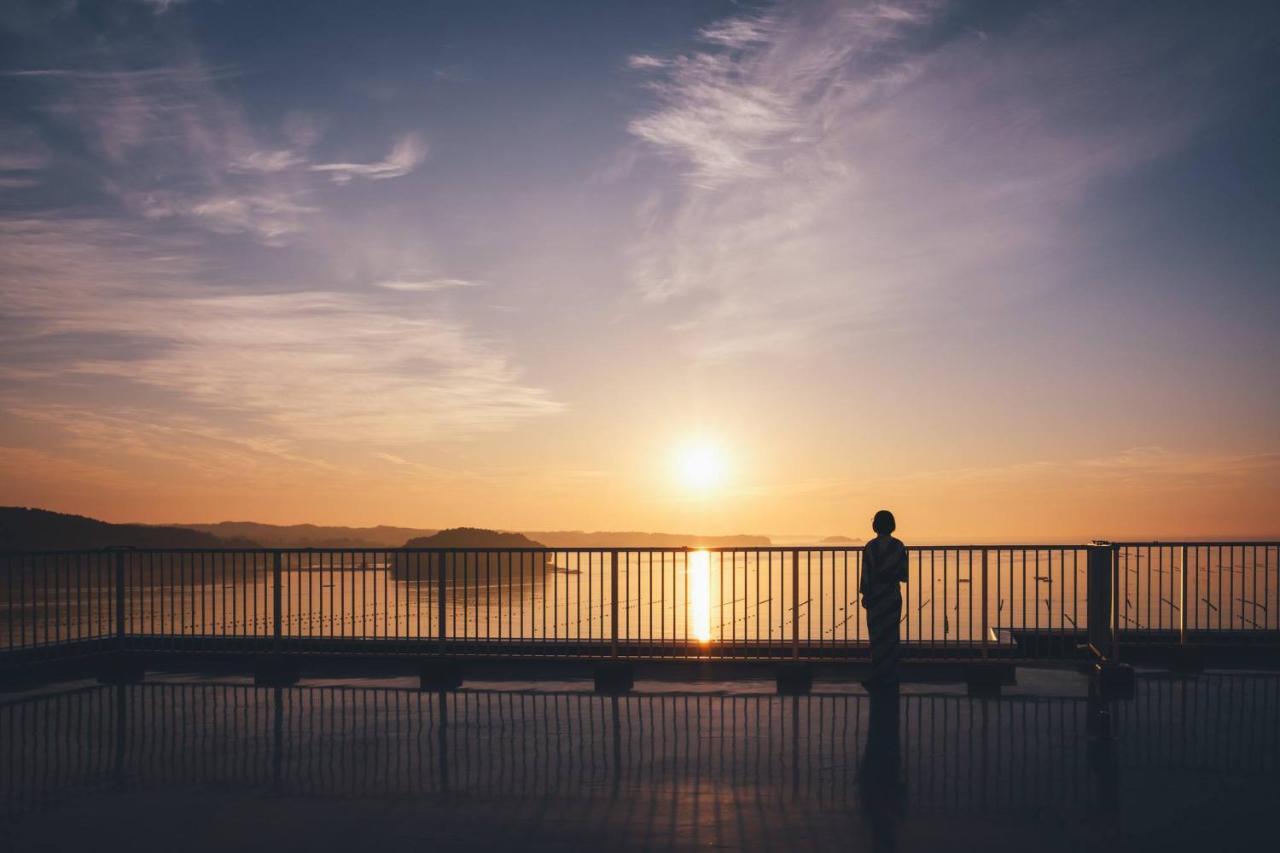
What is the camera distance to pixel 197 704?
11.2 meters

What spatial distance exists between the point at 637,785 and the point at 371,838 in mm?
1976

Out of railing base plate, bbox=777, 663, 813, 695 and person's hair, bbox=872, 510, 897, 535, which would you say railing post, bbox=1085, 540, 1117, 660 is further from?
railing base plate, bbox=777, 663, 813, 695

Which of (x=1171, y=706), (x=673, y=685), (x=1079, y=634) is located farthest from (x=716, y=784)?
(x=1079, y=634)

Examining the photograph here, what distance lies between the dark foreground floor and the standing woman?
429mm

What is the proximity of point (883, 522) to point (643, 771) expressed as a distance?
4.68 meters

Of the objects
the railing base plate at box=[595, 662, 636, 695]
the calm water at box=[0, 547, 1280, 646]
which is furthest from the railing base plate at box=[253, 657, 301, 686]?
the railing base plate at box=[595, 662, 636, 695]

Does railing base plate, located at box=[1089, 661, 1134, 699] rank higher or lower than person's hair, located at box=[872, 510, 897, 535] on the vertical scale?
lower

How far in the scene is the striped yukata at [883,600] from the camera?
1111 cm

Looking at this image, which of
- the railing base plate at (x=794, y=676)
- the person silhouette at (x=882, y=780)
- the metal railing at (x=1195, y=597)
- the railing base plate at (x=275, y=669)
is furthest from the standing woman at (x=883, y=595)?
the railing base plate at (x=275, y=669)

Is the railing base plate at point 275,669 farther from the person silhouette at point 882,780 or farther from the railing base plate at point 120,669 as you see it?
the person silhouette at point 882,780

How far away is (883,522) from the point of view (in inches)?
442

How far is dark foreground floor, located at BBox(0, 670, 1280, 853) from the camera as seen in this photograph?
6125 millimetres

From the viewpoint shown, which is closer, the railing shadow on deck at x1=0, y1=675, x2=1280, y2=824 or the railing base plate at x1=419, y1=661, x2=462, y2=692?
the railing shadow on deck at x1=0, y1=675, x2=1280, y2=824

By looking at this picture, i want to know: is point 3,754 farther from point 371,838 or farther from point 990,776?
point 990,776
